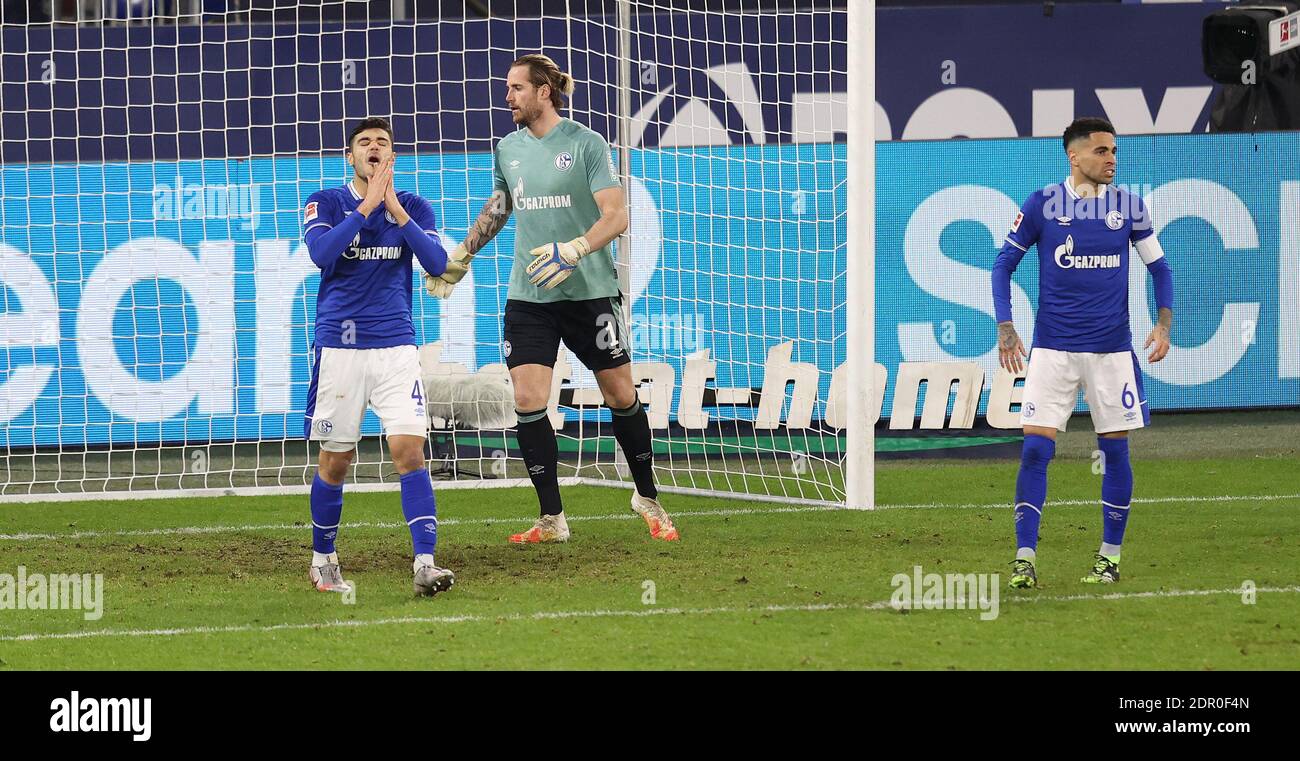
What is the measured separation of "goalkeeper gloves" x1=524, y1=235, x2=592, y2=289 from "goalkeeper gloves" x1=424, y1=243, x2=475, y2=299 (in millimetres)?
343

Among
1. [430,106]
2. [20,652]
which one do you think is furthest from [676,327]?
[20,652]

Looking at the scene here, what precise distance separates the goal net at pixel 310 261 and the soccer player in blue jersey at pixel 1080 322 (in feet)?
15.2

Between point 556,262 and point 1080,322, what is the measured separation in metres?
2.38

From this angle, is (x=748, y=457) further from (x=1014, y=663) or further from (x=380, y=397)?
(x=1014, y=663)

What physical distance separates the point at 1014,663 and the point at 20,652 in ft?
11.2

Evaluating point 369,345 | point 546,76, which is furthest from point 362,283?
point 546,76

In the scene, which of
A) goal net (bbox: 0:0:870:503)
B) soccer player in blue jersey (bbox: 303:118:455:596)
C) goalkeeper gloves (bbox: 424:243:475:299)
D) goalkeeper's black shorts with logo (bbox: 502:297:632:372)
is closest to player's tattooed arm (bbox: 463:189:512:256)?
goalkeeper gloves (bbox: 424:243:475:299)

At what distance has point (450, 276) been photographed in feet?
22.8

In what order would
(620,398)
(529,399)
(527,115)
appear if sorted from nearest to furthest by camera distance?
(527,115)
(529,399)
(620,398)

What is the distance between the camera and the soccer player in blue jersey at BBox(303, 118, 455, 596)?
244 inches

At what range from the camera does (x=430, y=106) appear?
13227mm

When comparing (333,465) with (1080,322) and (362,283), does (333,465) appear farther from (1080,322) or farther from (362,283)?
(1080,322)

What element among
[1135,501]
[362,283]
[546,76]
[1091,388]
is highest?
[546,76]

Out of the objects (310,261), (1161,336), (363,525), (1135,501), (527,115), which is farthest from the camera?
(310,261)
